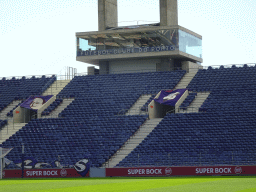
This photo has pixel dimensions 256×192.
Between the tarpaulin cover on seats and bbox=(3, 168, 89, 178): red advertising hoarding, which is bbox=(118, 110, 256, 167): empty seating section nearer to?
the tarpaulin cover on seats

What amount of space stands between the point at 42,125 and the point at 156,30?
48.4 feet

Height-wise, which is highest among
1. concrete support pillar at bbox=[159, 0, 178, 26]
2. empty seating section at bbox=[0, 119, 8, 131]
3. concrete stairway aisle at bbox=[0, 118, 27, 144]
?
concrete support pillar at bbox=[159, 0, 178, 26]

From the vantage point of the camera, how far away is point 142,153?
36000 millimetres

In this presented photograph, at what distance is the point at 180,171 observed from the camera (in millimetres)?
32156

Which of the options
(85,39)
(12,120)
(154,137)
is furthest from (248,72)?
(12,120)

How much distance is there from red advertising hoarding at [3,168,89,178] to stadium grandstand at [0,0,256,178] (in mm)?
1489

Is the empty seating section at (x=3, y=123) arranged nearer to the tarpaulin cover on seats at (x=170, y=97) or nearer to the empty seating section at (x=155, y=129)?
the empty seating section at (x=155, y=129)

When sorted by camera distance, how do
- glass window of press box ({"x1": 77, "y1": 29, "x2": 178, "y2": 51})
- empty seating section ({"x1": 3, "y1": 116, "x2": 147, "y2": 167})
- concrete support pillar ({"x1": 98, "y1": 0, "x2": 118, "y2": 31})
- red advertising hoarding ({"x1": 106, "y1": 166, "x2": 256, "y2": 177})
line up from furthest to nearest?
1. concrete support pillar ({"x1": 98, "y1": 0, "x2": 118, "y2": 31})
2. glass window of press box ({"x1": 77, "y1": 29, "x2": 178, "y2": 51})
3. empty seating section ({"x1": 3, "y1": 116, "x2": 147, "y2": 167})
4. red advertising hoarding ({"x1": 106, "y1": 166, "x2": 256, "y2": 177})

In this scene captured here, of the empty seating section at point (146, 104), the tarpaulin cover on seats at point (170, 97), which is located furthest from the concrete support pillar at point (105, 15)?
the tarpaulin cover on seats at point (170, 97)

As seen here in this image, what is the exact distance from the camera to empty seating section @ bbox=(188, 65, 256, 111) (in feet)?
135

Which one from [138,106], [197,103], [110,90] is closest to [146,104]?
[138,106]

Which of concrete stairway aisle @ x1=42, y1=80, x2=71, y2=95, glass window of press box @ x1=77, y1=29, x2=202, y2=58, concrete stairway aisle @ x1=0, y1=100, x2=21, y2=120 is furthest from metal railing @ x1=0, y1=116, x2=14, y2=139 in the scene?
glass window of press box @ x1=77, y1=29, x2=202, y2=58

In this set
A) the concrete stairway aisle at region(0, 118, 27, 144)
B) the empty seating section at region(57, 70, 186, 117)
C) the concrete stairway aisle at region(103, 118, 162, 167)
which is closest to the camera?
the concrete stairway aisle at region(103, 118, 162, 167)

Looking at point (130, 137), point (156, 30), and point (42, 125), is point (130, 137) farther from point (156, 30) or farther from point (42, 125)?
point (156, 30)
